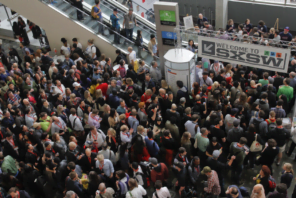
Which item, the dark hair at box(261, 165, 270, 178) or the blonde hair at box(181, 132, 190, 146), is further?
the blonde hair at box(181, 132, 190, 146)

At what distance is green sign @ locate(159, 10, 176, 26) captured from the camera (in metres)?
9.95

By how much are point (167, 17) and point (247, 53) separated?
9.99 feet

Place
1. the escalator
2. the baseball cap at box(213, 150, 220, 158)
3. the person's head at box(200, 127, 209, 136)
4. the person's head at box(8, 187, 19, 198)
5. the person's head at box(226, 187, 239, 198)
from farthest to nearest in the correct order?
the escalator < the person's head at box(200, 127, 209, 136) < the baseball cap at box(213, 150, 220, 158) < the person's head at box(8, 187, 19, 198) < the person's head at box(226, 187, 239, 198)

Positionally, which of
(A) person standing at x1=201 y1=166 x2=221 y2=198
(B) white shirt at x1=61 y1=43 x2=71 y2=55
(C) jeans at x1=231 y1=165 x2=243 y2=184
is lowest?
(C) jeans at x1=231 y1=165 x2=243 y2=184

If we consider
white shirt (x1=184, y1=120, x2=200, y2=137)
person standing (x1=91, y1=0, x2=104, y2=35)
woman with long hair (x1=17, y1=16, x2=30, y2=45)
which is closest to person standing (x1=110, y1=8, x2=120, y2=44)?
person standing (x1=91, y1=0, x2=104, y2=35)

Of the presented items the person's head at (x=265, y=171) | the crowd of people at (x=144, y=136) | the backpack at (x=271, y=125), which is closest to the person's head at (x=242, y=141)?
the crowd of people at (x=144, y=136)

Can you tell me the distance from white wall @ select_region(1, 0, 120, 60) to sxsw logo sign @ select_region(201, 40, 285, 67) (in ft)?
15.1

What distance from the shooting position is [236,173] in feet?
23.8

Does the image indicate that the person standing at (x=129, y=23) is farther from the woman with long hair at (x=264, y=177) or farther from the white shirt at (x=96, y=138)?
the woman with long hair at (x=264, y=177)

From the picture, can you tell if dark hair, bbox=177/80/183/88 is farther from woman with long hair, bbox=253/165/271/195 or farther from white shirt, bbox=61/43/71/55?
white shirt, bbox=61/43/71/55

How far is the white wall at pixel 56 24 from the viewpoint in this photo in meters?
12.3

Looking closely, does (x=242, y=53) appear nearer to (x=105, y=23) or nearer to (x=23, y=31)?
(x=105, y=23)

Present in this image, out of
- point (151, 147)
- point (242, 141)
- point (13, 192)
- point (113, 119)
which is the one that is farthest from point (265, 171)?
point (13, 192)

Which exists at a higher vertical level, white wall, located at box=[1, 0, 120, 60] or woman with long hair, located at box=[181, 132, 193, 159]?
white wall, located at box=[1, 0, 120, 60]
